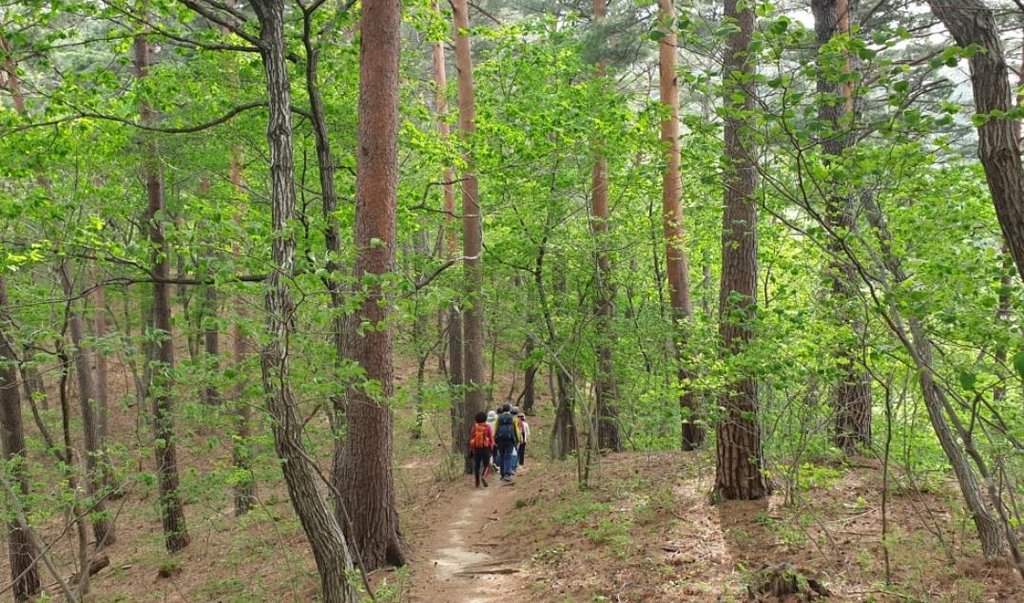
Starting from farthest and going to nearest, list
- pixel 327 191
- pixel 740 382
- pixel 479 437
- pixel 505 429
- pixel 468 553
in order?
pixel 505 429 → pixel 479 437 → pixel 468 553 → pixel 327 191 → pixel 740 382

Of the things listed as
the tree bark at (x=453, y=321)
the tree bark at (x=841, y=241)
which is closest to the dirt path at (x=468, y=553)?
the tree bark at (x=453, y=321)

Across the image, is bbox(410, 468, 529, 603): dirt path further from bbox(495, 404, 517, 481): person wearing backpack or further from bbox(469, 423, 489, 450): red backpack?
bbox(469, 423, 489, 450): red backpack

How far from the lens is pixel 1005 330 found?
13.3 ft

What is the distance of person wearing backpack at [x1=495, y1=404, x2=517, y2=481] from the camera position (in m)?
13.0

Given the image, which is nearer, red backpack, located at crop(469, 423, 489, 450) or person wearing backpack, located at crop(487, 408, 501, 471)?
red backpack, located at crop(469, 423, 489, 450)

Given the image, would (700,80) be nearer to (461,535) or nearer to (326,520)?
(326,520)

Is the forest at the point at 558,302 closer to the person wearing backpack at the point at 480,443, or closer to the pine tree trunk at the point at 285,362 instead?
the pine tree trunk at the point at 285,362

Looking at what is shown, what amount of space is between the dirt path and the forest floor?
3 cm

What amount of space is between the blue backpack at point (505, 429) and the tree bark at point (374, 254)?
18.0 ft

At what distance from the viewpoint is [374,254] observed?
719 cm

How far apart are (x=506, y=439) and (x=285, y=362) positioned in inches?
338

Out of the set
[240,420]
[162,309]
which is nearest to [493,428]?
[162,309]

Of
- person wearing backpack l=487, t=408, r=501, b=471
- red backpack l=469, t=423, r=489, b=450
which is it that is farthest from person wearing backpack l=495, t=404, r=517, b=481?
red backpack l=469, t=423, r=489, b=450

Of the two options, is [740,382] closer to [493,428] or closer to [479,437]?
[479,437]
